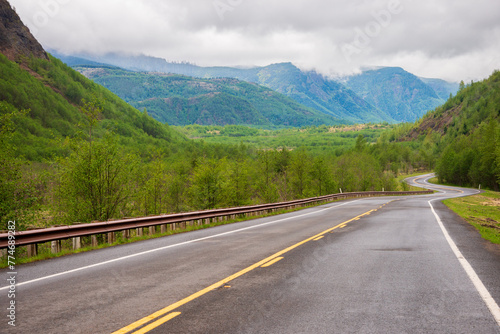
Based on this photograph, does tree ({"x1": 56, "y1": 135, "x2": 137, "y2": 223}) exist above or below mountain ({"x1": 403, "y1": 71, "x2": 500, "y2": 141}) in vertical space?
below

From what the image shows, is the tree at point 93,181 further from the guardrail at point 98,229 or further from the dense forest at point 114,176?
the guardrail at point 98,229

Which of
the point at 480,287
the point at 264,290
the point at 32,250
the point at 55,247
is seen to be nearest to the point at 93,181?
the point at 55,247

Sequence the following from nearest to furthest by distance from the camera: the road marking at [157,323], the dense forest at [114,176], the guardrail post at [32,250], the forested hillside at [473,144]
Answer: the road marking at [157,323]
the guardrail post at [32,250]
the dense forest at [114,176]
the forested hillside at [473,144]

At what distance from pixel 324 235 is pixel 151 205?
3361 centimetres

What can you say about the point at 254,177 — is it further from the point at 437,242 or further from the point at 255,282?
the point at 255,282

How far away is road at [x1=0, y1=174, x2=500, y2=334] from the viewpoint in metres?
4.27

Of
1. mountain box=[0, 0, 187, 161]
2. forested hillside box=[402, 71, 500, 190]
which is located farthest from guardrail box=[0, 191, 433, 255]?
mountain box=[0, 0, 187, 161]

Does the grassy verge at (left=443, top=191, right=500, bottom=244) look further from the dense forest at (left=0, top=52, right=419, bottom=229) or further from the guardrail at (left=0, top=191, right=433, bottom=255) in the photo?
the dense forest at (left=0, top=52, right=419, bottom=229)

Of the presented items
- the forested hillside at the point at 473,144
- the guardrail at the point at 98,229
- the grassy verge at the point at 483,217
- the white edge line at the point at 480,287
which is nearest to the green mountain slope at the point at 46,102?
the forested hillside at the point at 473,144

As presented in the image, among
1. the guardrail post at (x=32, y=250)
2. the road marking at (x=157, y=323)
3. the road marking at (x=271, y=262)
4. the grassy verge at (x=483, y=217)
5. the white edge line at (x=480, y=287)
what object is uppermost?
the guardrail post at (x=32, y=250)

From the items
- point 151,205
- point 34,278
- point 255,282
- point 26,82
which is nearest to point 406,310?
point 255,282

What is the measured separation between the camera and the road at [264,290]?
427 cm

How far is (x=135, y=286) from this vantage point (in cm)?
605

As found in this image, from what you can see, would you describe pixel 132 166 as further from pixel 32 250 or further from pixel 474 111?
pixel 474 111
